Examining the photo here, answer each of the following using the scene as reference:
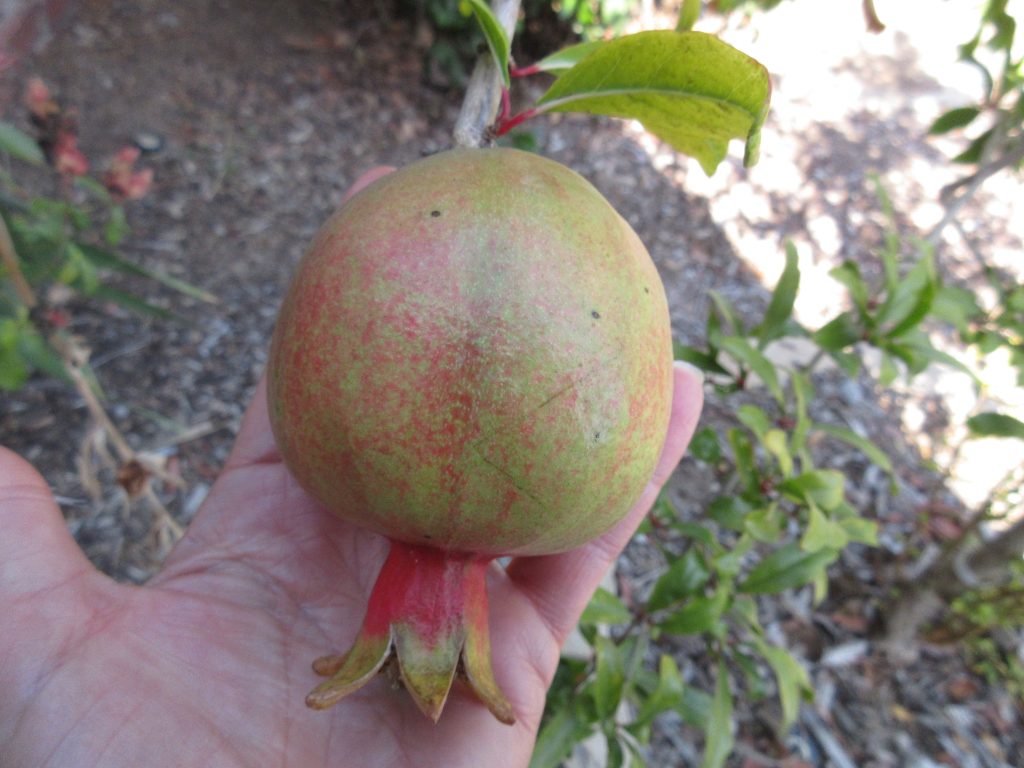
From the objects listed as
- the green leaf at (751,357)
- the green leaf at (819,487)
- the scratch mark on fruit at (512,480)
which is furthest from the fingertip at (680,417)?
the scratch mark on fruit at (512,480)

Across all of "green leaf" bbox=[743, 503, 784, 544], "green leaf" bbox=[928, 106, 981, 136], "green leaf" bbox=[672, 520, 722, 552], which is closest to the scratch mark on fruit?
"green leaf" bbox=[743, 503, 784, 544]

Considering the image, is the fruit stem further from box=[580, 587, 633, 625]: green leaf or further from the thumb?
box=[580, 587, 633, 625]: green leaf

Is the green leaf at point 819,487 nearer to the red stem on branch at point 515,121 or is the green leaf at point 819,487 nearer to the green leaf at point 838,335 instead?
the green leaf at point 838,335

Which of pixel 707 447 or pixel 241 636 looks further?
pixel 707 447

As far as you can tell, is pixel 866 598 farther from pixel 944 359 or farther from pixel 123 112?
pixel 123 112

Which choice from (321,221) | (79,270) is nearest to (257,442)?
(79,270)

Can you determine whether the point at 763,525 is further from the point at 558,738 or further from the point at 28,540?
the point at 28,540
